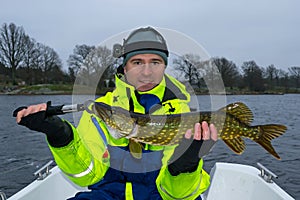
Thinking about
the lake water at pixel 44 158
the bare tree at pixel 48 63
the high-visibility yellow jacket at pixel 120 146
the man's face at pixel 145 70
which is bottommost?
the lake water at pixel 44 158

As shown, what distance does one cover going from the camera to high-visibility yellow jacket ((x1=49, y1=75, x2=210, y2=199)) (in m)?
2.48

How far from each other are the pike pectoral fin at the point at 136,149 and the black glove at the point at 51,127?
56 centimetres

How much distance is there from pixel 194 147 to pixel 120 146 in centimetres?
81

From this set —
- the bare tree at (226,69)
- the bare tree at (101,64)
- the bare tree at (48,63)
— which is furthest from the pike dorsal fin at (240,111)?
the bare tree at (48,63)

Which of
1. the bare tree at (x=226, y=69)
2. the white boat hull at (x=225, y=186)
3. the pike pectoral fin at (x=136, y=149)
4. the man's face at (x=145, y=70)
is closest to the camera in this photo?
the pike pectoral fin at (x=136, y=149)

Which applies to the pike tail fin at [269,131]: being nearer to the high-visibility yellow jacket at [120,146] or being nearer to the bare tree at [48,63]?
the high-visibility yellow jacket at [120,146]

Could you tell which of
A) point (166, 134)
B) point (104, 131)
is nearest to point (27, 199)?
point (104, 131)

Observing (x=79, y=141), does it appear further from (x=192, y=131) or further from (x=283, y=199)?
(x=283, y=199)

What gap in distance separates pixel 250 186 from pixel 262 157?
7045 mm

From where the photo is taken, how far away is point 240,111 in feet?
8.25

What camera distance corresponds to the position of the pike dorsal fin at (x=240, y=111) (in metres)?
2.48

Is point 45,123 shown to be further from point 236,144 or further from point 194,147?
point 236,144

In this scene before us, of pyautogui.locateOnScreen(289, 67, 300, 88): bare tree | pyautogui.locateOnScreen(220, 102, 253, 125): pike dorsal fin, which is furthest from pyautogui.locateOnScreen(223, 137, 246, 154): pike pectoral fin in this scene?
pyautogui.locateOnScreen(289, 67, 300, 88): bare tree

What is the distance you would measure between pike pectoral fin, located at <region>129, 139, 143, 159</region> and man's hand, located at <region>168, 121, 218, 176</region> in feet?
1.42
